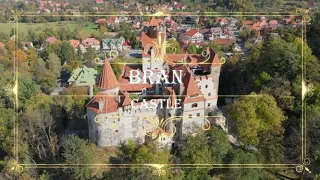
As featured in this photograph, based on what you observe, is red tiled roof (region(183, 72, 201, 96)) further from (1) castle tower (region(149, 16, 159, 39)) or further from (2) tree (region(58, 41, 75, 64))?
(2) tree (region(58, 41, 75, 64))

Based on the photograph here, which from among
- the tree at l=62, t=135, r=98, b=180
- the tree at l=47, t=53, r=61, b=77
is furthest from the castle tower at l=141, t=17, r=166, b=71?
the tree at l=47, t=53, r=61, b=77

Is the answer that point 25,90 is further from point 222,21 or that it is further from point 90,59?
point 222,21

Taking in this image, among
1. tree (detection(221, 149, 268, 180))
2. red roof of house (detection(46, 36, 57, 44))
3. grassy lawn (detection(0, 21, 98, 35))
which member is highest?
grassy lawn (detection(0, 21, 98, 35))

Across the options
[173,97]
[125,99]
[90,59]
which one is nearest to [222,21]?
[90,59]

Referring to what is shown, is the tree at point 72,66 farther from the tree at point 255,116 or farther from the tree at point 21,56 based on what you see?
the tree at point 255,116

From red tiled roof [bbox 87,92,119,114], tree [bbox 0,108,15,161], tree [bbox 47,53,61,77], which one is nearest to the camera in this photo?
A: red tiled roof [bbox 87,92,119,114]

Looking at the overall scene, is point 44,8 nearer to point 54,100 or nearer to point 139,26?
point 139,26

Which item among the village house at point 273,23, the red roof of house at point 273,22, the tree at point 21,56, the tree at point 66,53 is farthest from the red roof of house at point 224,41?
the tree at point 21,56
